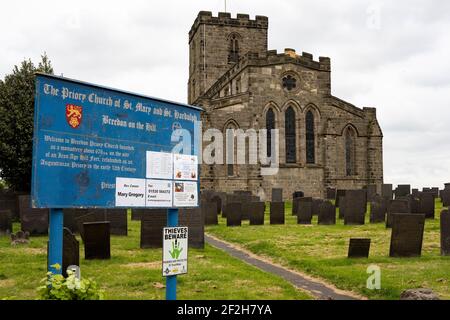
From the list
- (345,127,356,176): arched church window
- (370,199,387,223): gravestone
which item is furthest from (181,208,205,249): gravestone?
(345,127,356,176): arched church window

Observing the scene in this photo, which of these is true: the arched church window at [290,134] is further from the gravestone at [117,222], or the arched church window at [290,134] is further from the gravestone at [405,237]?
the gravestone at [405,237]

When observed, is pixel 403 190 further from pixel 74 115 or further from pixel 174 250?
pixel 74 115

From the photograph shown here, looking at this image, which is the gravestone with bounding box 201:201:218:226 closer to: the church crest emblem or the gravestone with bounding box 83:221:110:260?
the gravestone with bounding box 83:221:110:260

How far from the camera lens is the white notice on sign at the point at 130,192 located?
6469mm

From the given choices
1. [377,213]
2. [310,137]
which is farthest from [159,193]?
[310,137]

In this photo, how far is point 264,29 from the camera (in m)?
48.7

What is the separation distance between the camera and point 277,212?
1941 centimetres

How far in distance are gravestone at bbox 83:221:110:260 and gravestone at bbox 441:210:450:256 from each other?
7.43 m

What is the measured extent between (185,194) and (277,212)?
41.3 feet

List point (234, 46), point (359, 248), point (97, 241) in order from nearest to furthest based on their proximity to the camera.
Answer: point (97, 241) < point (359, 248) < point (234, 46)

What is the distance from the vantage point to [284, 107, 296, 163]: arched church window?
3488 cm

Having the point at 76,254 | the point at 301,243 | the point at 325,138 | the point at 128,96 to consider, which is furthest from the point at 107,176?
the point at 325,138

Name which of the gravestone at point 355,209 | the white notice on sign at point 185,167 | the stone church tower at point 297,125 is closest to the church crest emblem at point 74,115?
the white notice on sign at point 185,167

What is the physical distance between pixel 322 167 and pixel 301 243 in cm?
2124
